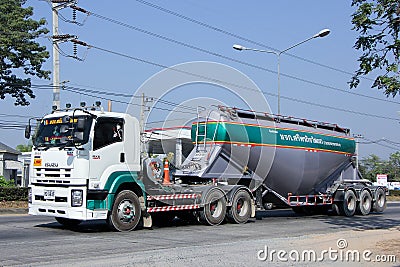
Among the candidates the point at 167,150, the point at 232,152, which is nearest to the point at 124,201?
the point at 167,150

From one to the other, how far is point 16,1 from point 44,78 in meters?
4.45

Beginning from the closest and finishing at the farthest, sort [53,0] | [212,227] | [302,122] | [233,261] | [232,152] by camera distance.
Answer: [233,261] < [212,227] < [232,152] < [302,122] < [53,0]

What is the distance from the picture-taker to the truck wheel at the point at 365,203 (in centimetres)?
2355

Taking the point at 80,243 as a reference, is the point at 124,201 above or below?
above

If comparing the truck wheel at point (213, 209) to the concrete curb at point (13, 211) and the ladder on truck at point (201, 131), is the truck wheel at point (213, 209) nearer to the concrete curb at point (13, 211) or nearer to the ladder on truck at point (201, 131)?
the ladder on truck at point (201, 131)

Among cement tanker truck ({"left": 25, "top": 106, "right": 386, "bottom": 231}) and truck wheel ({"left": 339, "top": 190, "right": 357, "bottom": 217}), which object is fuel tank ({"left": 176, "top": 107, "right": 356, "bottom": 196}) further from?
truck wheel ({"left": 339, "top": 190, "right": 357, "bottom": 217})

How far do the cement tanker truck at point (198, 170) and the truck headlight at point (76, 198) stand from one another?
0.08 ft

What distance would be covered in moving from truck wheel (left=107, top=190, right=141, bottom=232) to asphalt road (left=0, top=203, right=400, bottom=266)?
343 mm

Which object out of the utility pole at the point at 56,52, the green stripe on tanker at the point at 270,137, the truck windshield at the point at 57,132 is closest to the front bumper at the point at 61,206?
the truck windshield at the point at 57,132

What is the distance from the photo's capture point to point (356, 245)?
12.3 m

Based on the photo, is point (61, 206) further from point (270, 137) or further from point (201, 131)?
point (270, 137)

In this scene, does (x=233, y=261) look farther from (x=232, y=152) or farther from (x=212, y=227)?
(x=232, y=152)

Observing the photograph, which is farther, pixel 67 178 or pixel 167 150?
pixel 167 150

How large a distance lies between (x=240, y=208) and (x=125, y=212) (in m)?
4.78
